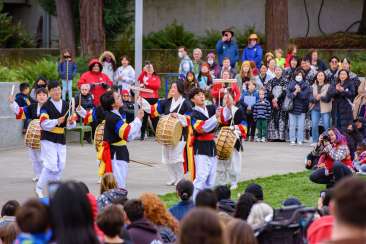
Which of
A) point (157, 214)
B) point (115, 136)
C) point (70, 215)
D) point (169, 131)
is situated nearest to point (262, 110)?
point (169, 131)

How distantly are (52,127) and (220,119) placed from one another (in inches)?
93.1

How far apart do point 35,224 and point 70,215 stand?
13.6 inches

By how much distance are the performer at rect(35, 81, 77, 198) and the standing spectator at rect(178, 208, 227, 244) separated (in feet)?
28.8

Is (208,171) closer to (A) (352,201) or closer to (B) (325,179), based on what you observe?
(B) (325,179)

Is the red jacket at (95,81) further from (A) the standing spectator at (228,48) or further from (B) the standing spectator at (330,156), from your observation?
(B) the standing spectator at (330,156)

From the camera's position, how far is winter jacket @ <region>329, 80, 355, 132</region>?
18812 millimetres

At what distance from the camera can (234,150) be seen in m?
14.5

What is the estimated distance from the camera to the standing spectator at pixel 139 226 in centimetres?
732

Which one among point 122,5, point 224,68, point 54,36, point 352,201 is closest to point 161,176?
point 224,68

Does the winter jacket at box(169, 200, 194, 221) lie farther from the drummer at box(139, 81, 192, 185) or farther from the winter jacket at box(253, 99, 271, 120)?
the winter jacket at box(253, 99, 271, 120)

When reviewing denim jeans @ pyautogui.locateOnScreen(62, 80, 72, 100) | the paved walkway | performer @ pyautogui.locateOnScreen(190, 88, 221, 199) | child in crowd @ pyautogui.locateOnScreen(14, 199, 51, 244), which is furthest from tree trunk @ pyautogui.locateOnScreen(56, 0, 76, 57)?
child in crowd @ pyautogui.locateOnScreen(14, 199, 51, 244)

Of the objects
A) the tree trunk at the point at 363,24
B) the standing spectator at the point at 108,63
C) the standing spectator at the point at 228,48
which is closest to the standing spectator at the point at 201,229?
the standing spectator at the point at 108,63

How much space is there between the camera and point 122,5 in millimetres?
30078

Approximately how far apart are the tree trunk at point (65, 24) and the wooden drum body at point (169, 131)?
14756 mm
